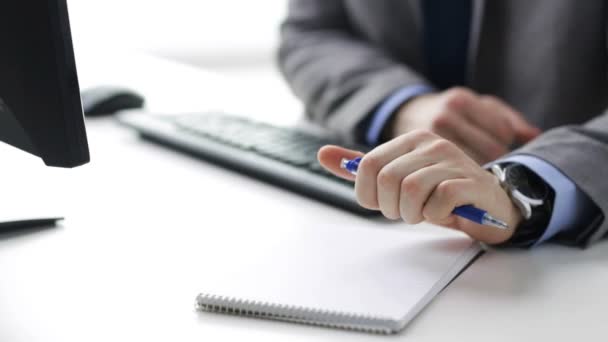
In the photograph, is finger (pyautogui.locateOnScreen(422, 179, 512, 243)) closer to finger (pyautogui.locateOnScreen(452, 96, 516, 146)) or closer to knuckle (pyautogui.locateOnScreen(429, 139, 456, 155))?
knuckle (pyautogui.locateOnScreen(429, 139, 456, 155))

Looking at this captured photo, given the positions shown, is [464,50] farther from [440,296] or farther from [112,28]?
[112,28]

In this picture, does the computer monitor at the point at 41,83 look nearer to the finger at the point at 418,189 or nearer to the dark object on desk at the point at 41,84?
the dark object on desk at the point at 41,84

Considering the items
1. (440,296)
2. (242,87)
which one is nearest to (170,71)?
(242,87)

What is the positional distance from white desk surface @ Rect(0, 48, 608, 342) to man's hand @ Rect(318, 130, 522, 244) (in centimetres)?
4

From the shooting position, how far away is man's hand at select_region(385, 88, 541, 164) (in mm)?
817

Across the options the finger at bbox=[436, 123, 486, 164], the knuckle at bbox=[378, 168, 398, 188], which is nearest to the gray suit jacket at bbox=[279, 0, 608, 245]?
the finger at bbox=[436, 123, 486, 164]

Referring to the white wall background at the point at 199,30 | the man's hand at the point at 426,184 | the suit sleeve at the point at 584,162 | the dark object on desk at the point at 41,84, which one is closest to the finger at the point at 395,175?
the man's hand at the point at 426,184

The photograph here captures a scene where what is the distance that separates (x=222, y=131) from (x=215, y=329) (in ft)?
1.38

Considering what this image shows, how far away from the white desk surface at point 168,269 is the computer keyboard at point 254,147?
0.05 feet

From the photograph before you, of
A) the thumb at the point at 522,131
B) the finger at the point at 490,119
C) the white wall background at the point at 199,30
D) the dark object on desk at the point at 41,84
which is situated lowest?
the white wall background at the point at 199,30

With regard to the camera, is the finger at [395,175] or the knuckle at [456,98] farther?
the knuckle at [456,98]

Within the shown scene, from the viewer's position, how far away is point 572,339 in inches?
18.2

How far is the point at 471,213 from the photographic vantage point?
22.0 inches

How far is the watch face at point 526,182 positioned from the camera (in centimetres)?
62
